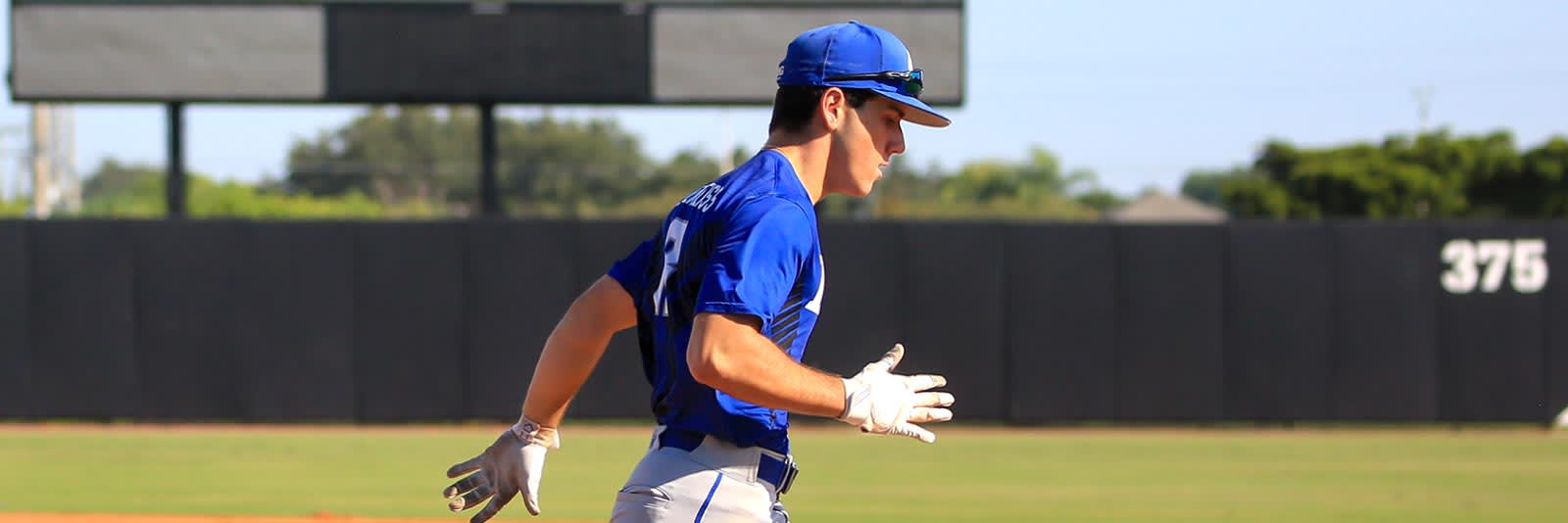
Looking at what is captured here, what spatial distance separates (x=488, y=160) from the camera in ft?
56.5

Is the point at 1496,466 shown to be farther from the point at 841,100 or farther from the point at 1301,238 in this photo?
the point at 841,100

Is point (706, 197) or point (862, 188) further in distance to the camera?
point (862, 188)

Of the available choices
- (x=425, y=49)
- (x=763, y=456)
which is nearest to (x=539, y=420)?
(x=763, y=456)

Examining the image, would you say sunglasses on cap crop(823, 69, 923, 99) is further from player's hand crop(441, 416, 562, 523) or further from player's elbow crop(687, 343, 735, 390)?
player's hand crop(441, 416, 562, 523)

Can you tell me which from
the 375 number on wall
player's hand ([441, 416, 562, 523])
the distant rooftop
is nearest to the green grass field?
the 375 number on wall

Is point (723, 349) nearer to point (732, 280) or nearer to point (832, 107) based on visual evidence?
point (732, 280)

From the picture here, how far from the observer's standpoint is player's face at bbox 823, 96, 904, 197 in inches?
153

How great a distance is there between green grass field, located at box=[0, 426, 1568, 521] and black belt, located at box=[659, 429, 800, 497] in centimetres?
615

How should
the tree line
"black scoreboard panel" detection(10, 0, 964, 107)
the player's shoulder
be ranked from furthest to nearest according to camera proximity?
the tree line
"black scoreboard panel" detection(10, 0, 964, 107)
the player's shoulder

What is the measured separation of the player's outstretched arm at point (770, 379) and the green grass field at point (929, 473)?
6397 millimetres

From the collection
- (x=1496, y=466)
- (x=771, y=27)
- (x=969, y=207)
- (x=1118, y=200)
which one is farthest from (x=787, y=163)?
(x=1118, y=200)

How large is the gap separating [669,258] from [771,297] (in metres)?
0.34

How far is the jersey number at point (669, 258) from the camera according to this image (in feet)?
12.4

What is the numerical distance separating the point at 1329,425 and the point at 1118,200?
87317mm
